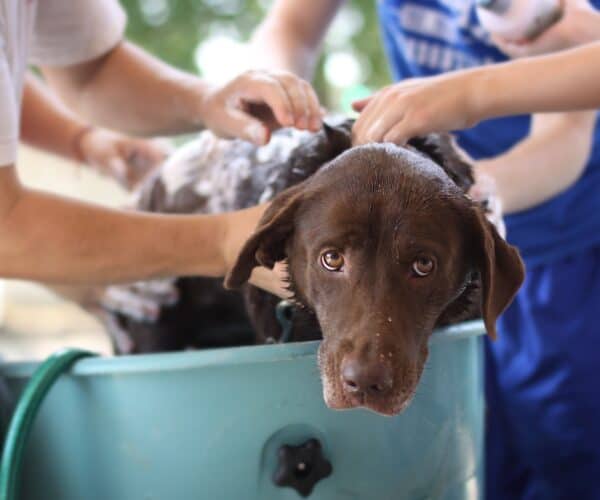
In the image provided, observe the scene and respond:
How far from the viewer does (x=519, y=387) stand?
1.78m

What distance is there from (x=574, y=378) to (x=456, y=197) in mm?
834

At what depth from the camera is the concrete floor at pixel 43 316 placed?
6.82 ft

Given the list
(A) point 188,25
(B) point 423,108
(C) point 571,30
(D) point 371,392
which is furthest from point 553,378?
(A) point 188,25

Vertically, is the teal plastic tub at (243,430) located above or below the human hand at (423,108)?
below

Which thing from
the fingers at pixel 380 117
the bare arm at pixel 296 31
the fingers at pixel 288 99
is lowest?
the fingers at pixel 380 117

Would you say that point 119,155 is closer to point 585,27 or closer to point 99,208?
point 99,208

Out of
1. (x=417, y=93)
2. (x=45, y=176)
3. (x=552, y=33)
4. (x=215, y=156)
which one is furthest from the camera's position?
(x=45, y=176)

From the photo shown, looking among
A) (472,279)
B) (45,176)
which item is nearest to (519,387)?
(472,279)

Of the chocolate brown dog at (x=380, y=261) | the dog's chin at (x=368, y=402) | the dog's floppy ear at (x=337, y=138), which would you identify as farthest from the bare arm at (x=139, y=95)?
the dog's chin at (x=368, y=402)

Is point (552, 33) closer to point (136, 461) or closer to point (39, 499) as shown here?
point (136, 461)

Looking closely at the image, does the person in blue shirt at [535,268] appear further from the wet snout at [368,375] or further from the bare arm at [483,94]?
the wet snout at [368,375]

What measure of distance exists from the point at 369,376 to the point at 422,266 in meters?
0.17

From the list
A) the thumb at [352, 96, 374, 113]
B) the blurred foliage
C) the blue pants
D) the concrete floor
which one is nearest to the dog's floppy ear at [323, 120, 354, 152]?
the thumb at [352, 96, 374, 113]

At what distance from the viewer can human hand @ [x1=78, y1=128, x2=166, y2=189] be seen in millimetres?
1873
